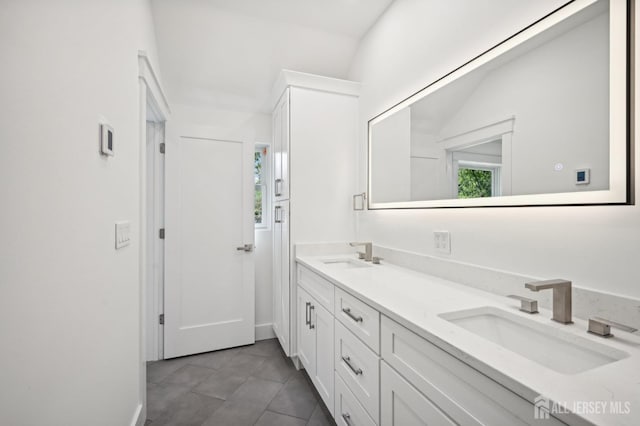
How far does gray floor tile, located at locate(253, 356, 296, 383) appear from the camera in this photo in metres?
2.19

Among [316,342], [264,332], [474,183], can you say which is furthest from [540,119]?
[264,332]

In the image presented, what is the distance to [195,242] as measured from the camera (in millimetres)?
2570

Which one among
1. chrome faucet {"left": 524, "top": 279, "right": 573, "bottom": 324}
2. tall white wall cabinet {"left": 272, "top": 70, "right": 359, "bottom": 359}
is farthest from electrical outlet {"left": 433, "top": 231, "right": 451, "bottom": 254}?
tall white wall cabinet {"left": 272, "top": 70, "right": 359, "bottom": 359}

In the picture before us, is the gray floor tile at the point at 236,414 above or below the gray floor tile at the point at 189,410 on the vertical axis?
above

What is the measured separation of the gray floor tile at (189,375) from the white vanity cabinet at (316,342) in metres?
0.76

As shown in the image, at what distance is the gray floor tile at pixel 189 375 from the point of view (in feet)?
7.01

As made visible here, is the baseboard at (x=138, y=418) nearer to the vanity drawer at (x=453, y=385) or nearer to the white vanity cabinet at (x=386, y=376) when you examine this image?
the white vanity cabinet at (x=386, y=376)

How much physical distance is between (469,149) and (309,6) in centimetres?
164

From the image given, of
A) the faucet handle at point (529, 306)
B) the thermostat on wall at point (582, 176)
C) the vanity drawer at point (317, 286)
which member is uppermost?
the thermostat on wall at point (582, 176)

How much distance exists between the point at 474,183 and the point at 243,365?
219 cm

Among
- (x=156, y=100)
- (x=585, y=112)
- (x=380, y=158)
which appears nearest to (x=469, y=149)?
(x=585, y=112)

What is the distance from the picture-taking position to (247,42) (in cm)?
235

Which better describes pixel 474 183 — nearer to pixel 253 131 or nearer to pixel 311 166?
pixel 311 166

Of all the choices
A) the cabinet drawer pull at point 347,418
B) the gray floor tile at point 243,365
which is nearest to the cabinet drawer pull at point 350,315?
the cabinet drawer pull at point 347,418
